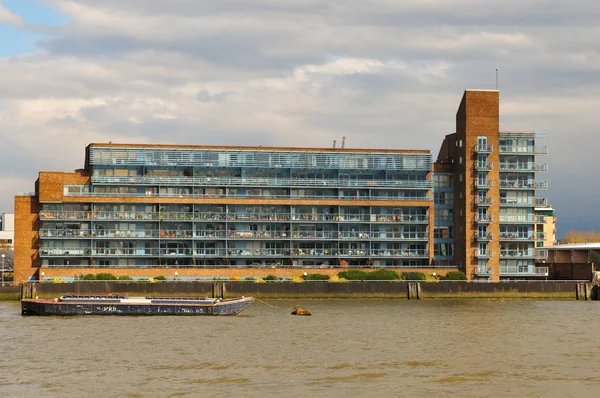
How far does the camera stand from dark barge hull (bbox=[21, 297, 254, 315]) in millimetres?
97375

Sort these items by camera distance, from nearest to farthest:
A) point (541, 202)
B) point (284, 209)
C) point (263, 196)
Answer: point (263, 196)
point (284, 209)
point (541, 202)

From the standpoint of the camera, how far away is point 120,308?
322 ft

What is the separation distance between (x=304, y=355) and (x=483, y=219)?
80.9 meters

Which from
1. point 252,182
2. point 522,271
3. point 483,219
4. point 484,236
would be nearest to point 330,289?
point 252,182

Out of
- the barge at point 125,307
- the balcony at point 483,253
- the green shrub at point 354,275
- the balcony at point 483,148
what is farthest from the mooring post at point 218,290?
the balcony at point 483,148

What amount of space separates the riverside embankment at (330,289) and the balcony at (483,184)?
1928 cm

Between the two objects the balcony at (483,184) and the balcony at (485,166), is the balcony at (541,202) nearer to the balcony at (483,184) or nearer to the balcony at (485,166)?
the balcony at (483,184)

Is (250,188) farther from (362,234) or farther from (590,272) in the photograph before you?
(590,272)

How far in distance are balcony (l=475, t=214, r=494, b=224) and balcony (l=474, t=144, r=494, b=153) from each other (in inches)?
361

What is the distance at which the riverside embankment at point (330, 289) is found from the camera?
120725 mm

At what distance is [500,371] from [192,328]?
3166 centimetres

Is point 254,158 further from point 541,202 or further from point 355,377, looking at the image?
point 355,377

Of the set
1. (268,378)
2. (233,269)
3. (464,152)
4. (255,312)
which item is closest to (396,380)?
(268,378)

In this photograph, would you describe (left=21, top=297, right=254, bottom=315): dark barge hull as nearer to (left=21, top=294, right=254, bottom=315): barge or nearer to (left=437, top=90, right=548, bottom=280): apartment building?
(left=21, top=294, right=254, bottom=315): barge
